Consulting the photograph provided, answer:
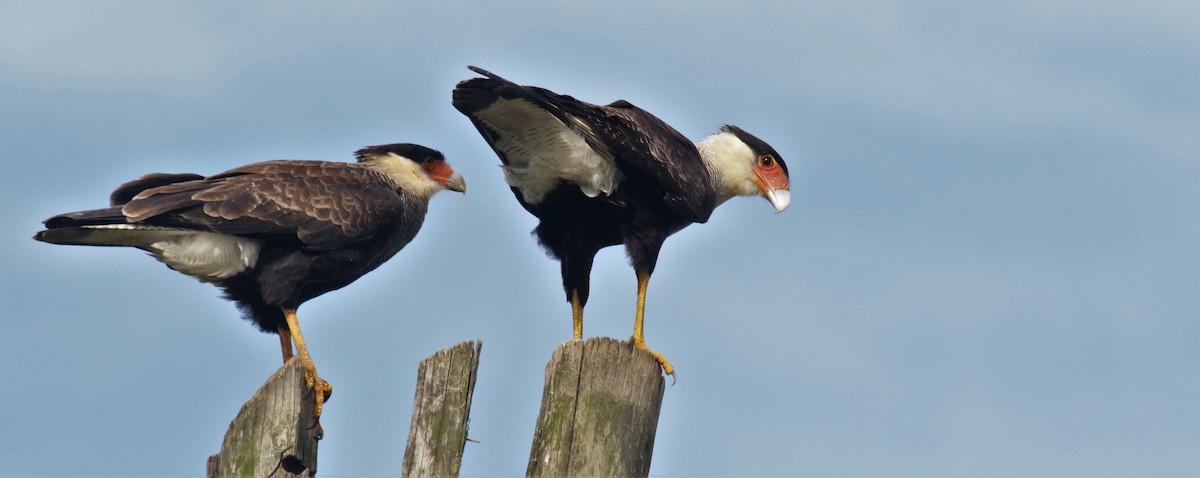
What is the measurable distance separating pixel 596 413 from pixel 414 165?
3.53m

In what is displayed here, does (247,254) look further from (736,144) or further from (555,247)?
(736,144)

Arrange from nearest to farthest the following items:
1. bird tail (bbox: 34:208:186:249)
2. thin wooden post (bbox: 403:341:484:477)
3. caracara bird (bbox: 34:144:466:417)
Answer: thin wooden post (bbox: 403:341:484:477), bird tail (bbox: 34:208:186:249), caracara bird (bbox: 34:144:466:417)

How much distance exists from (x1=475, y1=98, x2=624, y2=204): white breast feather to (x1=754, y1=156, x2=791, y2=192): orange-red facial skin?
148 centimetres

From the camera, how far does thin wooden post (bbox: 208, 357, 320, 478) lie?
5.63 m

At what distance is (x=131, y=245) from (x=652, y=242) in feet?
10.4

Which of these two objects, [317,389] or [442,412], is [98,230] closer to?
[317,389]

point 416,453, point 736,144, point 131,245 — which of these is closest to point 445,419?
point 416,453

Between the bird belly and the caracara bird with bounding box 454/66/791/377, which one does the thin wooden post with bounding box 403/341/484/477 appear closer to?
the caracara bird with bounding box 454/66/791/377

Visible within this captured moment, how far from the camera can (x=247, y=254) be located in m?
7.54

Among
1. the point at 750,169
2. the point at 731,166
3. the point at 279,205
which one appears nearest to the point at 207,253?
the point at 279,205

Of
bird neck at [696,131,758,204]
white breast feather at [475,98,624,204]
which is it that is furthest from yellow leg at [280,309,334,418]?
bird neck at [696,131,758,204]

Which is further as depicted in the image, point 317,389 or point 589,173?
point 589,173

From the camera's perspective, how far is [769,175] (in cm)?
874

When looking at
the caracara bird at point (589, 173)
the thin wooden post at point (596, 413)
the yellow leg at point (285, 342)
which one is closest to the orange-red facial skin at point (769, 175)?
the caracara bird at point (589, 173)
